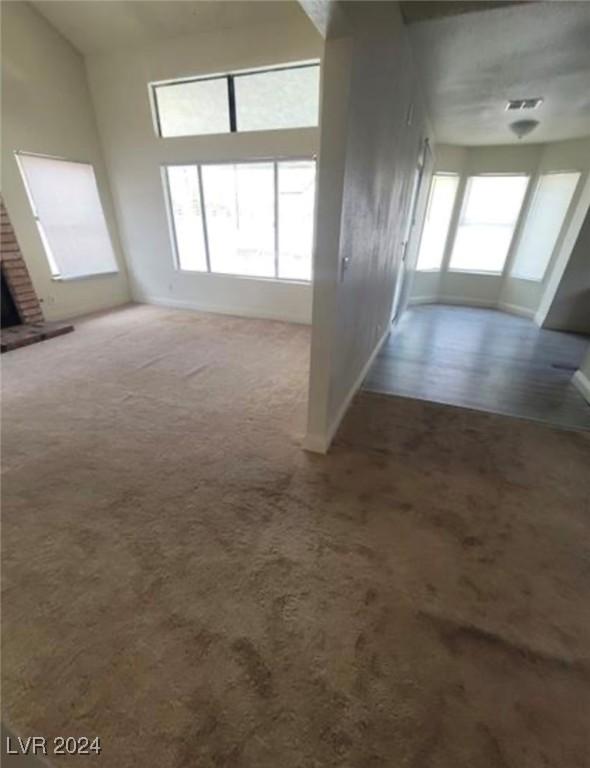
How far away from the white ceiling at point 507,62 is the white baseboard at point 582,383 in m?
2.43

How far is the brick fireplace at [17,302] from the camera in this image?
4.01 metres

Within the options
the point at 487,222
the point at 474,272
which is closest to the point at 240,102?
the point at 487,222

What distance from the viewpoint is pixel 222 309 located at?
5.25m

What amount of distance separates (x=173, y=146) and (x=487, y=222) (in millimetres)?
5051

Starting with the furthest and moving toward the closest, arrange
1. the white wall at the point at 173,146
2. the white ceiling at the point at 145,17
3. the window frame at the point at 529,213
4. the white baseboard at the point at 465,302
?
the white baseboard at the point at 465,302 → the window frame at the point at 529,213 → the white wall at the point at 173,146 → the white ceiling at the point at 145,17

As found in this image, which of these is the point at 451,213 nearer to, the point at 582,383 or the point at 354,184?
the point at 582,383

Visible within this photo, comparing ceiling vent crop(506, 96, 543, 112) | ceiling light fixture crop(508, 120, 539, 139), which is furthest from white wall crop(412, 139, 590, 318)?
ceiling vent crop(506, 96, 543, 112)

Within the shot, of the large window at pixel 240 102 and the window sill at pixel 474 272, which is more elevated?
the large window at pixel 240 102

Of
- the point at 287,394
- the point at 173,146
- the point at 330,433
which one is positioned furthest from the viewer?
the point at 173,146

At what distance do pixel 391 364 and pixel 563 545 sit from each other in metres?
2.17

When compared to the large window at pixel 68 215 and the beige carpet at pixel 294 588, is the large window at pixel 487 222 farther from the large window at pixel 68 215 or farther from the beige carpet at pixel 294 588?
the large window at pixel 68 215

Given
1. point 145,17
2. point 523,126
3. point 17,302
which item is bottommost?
point 17,302

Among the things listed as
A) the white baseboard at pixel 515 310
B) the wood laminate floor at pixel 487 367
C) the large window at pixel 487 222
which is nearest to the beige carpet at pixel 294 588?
the wood laminate floor at pixel 487 367

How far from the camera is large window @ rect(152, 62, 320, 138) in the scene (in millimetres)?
3834
